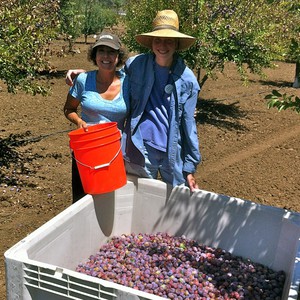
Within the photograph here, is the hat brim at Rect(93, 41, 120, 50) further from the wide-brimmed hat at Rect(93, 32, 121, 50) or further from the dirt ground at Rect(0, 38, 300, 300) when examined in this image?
the dirt ground at Rect(0, 38, 300, 300)

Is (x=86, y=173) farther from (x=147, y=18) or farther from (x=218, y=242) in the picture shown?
(x=147, y=18)

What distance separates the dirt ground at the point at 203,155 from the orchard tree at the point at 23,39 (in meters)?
1.02

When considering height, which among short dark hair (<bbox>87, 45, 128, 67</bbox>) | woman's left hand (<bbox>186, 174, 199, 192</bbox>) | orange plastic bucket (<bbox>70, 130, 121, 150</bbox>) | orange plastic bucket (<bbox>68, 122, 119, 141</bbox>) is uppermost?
short dark hair (<bbox>87, 45, 128, 67</bbox>)

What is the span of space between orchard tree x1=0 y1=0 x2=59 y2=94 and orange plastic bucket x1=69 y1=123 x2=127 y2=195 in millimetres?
1666

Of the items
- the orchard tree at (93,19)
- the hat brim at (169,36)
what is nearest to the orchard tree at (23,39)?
the hat brim at (169,36)

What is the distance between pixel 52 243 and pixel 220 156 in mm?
3971

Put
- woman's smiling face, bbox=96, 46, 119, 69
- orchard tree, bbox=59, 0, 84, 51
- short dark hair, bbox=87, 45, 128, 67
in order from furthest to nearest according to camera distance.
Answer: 1. orchard tree, bbox=59, 0, 84, 51
2. short dark hair, bbox=87, 45, 128, 67
3. woman's smiling face, bbox=96, 46, 119, 69

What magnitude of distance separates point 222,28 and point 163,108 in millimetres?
4469

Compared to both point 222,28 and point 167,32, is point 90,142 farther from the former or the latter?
point 222,28

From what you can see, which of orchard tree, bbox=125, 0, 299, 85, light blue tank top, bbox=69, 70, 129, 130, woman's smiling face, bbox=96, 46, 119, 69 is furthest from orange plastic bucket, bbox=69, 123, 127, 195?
orchard tree, bbox=125, 0, 299, 85

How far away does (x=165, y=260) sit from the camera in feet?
8.71

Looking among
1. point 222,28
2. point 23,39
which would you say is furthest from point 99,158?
point 222,28

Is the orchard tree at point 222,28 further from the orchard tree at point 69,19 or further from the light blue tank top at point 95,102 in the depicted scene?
the light blue tank top at point 95,102

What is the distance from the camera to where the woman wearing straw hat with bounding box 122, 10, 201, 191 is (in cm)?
267
